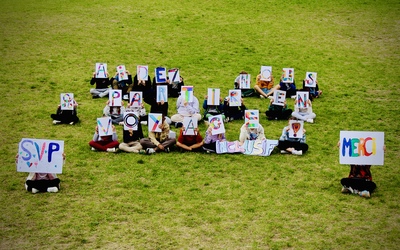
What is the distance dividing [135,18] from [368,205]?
78.6ft

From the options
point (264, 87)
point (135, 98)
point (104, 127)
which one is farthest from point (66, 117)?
point (264, 87)

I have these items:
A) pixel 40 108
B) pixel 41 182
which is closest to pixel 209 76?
pixel 40 108

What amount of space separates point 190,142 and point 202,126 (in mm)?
2473

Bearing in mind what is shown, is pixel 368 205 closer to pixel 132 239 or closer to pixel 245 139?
pixel 245 139

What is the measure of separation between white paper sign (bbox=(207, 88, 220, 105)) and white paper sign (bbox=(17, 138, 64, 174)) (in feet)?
23.1

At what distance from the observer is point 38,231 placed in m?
12.4

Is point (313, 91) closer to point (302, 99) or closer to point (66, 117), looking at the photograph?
point (302, 99)

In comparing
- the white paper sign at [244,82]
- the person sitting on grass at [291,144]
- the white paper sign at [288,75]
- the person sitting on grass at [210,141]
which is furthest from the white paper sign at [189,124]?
the white paper sign at [288,75]

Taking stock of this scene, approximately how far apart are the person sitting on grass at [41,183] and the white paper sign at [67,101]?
521 centimetres

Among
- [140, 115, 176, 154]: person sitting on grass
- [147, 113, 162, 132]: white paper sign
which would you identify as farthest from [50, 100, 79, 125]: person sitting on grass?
[147, 113, 162, 132]: white paper sign

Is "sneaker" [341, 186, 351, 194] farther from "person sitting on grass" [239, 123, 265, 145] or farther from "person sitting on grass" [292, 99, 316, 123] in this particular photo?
"person sitting on grass" [292, 99, 316, 123]

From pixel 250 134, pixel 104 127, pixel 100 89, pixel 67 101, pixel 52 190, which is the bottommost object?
pixel 52 190

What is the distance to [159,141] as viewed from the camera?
17.2 metres

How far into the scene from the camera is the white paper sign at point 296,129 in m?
16.7
